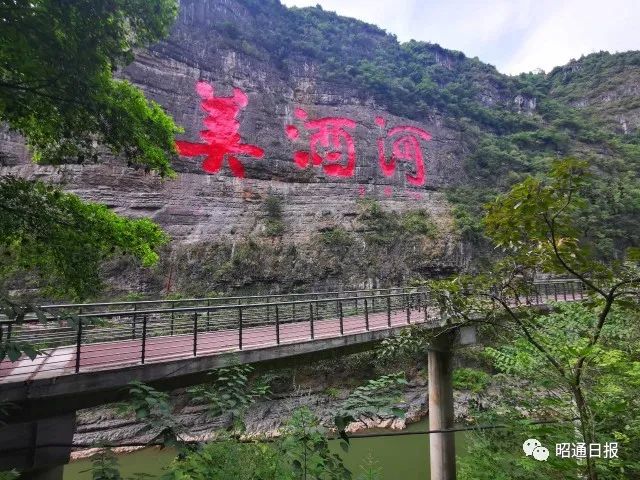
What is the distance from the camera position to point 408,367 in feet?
45.0

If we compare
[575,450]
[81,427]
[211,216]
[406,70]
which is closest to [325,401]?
[81,427]

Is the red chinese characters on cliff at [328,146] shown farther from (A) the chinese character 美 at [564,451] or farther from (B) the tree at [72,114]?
(A) the chinese character 美 at [564,451]

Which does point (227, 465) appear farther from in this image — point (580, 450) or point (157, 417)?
point (580, 450)

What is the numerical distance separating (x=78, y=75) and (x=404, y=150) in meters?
19.7

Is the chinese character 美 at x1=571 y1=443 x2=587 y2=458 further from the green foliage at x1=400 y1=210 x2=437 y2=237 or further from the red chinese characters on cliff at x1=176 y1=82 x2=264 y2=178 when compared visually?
A: the red chinese characters on cliff at x1=176 y1=82 x2=264 y2=178

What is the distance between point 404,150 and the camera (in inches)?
836

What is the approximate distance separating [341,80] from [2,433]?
72.4 feet

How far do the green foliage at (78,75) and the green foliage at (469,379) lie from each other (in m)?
12.4

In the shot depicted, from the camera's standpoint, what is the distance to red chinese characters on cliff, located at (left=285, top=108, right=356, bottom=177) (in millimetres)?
18719

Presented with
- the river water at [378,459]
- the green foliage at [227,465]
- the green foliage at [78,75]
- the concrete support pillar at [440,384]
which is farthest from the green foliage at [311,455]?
the river water at [378,459]

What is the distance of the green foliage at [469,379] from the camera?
12367mm

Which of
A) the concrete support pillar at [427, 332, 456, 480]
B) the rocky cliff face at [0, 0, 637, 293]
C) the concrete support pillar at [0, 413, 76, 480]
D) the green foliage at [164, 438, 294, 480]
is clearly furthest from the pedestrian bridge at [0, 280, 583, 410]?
the rocky cliff face at [0, 0, 637, 293]

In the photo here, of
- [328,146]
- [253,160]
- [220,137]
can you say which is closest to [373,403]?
[253,160]

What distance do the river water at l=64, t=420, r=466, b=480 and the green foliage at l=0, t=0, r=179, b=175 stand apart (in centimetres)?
746
